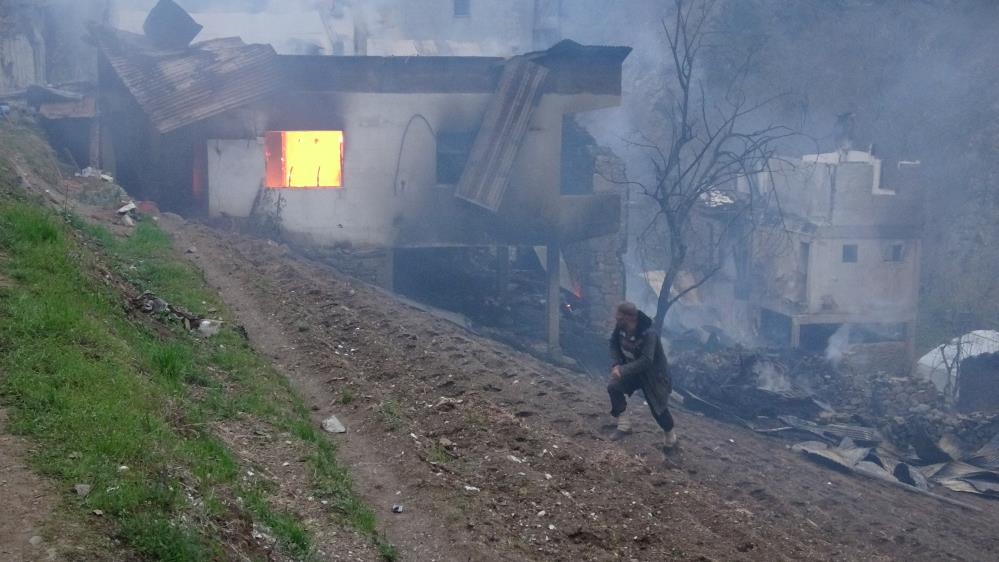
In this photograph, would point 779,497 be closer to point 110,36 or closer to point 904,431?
point 904,431

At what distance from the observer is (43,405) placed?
5.06 meters

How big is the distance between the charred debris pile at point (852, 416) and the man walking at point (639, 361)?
5.40m

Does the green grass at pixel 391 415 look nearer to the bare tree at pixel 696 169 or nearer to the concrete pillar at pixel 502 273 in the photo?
the bare tree at pixel 696 169

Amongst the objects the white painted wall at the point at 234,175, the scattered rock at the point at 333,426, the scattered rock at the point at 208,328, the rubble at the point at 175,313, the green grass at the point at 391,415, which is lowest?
the scattered rock at the point at 333,426

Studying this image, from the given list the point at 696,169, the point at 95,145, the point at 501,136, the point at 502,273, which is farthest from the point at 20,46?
the point at 696,169

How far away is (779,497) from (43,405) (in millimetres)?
7676

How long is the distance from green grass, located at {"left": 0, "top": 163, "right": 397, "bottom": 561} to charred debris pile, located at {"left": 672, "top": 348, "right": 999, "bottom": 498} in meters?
9.60

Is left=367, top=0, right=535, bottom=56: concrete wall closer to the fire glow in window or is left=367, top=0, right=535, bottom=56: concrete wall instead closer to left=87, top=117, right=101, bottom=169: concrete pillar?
left=87, top=117, right=101, bottom=169: concrete pillar

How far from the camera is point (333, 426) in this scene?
25.3 feet

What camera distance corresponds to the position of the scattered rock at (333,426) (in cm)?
765

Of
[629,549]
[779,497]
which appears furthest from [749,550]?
[779,497]

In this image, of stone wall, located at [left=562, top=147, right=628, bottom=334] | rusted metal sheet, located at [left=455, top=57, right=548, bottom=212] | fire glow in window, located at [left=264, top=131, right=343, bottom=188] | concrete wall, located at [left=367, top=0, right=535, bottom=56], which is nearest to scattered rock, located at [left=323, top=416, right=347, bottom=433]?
rusted metal sheet, located at [left=455, top=57, right=548, bottom=212]

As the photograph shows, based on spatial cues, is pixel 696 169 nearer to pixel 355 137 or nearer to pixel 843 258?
pixel 355 137

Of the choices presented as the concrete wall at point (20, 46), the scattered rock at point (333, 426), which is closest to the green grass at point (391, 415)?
the scattered rock at point (333, 426)
